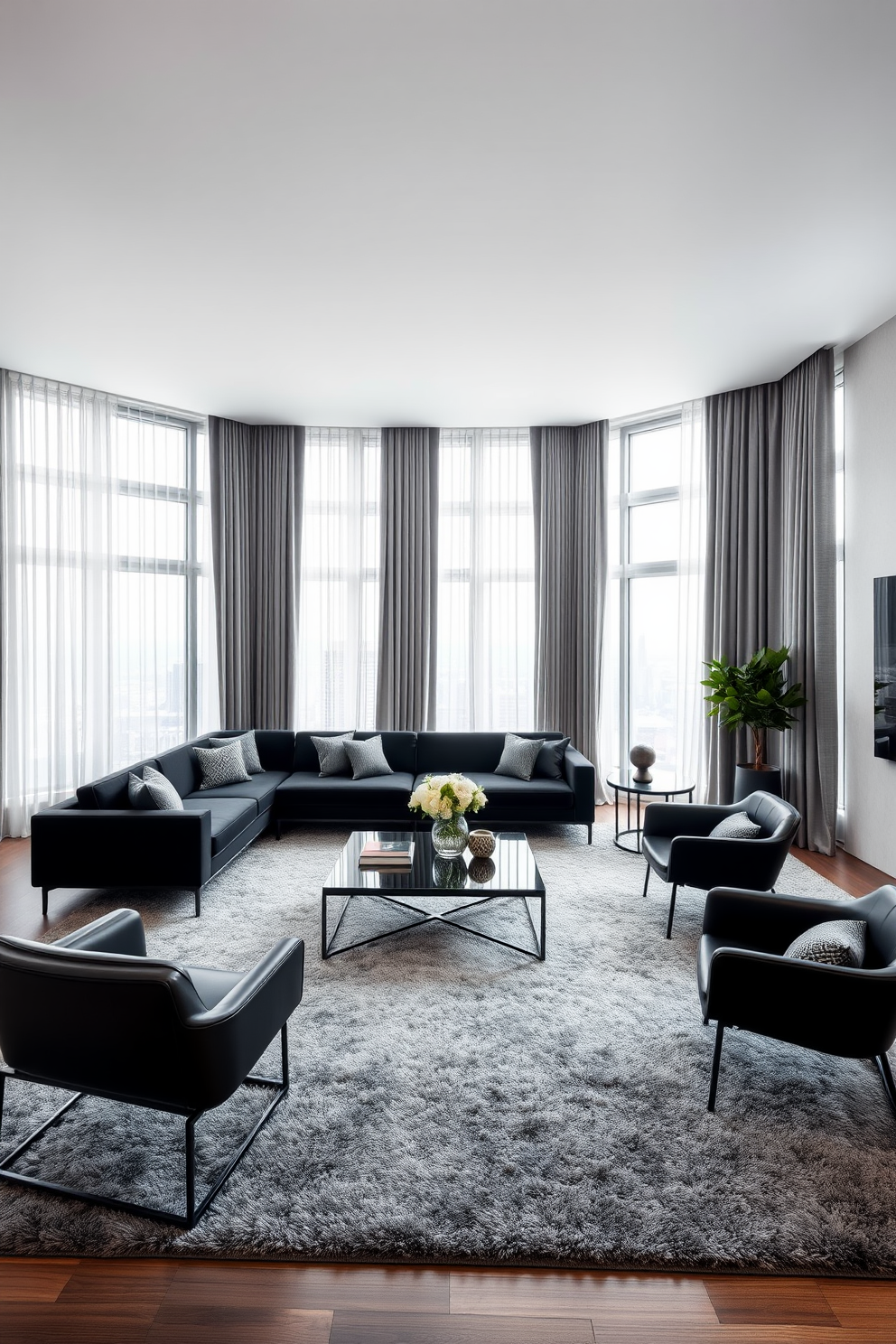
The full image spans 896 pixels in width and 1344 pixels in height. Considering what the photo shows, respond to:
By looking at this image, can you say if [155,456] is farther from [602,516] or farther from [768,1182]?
[768,1182]

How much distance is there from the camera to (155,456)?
6.19 metres

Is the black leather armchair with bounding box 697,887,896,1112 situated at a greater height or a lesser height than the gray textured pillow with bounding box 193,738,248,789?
lesser

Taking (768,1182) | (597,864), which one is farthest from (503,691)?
(768,1182)

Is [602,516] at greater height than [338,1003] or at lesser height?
greater

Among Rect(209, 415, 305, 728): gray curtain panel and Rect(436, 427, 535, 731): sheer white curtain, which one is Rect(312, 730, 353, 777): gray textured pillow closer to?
Rect(209, 415, 305, 728): gray curtain panel

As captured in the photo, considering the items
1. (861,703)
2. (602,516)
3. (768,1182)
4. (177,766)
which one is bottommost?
(768,1182)

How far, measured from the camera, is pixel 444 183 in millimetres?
3082

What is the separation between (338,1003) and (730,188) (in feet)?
13.0

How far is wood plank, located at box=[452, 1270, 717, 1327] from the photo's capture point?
62.4 inches

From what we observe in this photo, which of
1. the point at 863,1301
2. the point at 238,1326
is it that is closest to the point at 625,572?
the point at 863,1301

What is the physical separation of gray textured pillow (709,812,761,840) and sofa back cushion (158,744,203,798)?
349cm

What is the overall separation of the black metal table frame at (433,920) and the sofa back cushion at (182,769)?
167cm

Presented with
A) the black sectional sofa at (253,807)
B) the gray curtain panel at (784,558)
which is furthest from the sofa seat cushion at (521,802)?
the gray curtain panel at (784,558)

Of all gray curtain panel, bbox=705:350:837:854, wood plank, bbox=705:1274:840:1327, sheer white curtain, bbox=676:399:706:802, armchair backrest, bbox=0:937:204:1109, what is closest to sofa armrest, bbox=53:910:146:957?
armchair backrest, bbox=0:937:204:1109
